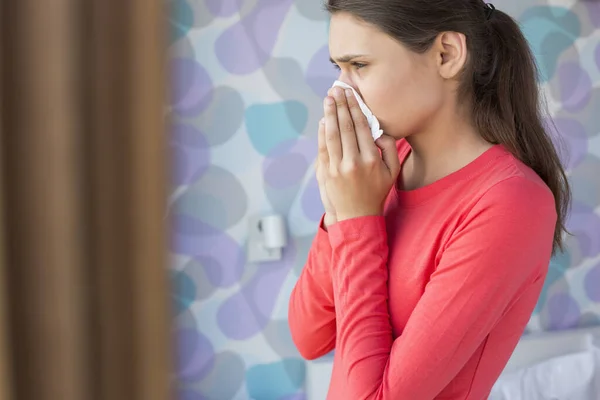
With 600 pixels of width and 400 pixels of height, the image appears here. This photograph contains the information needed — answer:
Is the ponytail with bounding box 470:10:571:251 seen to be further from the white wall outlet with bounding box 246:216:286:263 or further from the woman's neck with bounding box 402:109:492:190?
the white wall outlet with bounding box 246:216:286:263

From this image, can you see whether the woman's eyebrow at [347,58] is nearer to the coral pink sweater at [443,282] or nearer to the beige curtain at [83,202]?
the coral pink sweater at [443,282]

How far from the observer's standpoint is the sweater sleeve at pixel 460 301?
686 millimetres

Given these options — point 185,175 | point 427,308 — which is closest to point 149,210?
point 427,308

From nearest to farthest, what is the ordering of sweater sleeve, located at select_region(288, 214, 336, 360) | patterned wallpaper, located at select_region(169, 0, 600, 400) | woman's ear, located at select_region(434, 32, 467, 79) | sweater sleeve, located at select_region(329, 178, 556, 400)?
1. sweater sleeve, located at select_region(329, 178, 556, 400)
2. woman's ear, located at select_region(434, 32, 467, 79)
3. sweater sleeve, located at select_region(288, 214, 336, 360)
4. patterned wallpaper, located at select_region(169, 0, 600, 400)

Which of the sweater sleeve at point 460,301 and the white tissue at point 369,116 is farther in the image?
the white tissue at point 369,116

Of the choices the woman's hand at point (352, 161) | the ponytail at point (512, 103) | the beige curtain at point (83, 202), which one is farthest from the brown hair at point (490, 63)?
the beige curtain at point (83, 202)

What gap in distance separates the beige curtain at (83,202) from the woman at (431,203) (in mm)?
413

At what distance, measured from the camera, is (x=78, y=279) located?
34cm

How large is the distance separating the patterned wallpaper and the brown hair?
3.20 feet

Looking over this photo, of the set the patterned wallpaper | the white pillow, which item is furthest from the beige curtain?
the white pillow

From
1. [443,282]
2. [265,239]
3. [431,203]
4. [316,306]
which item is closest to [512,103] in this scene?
[431,203]

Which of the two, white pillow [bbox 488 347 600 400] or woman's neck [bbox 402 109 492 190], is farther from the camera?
white pillow [bbox 488 347 600 400]

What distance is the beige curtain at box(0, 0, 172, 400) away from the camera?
327mm

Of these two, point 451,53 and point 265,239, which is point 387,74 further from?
point 265,239
